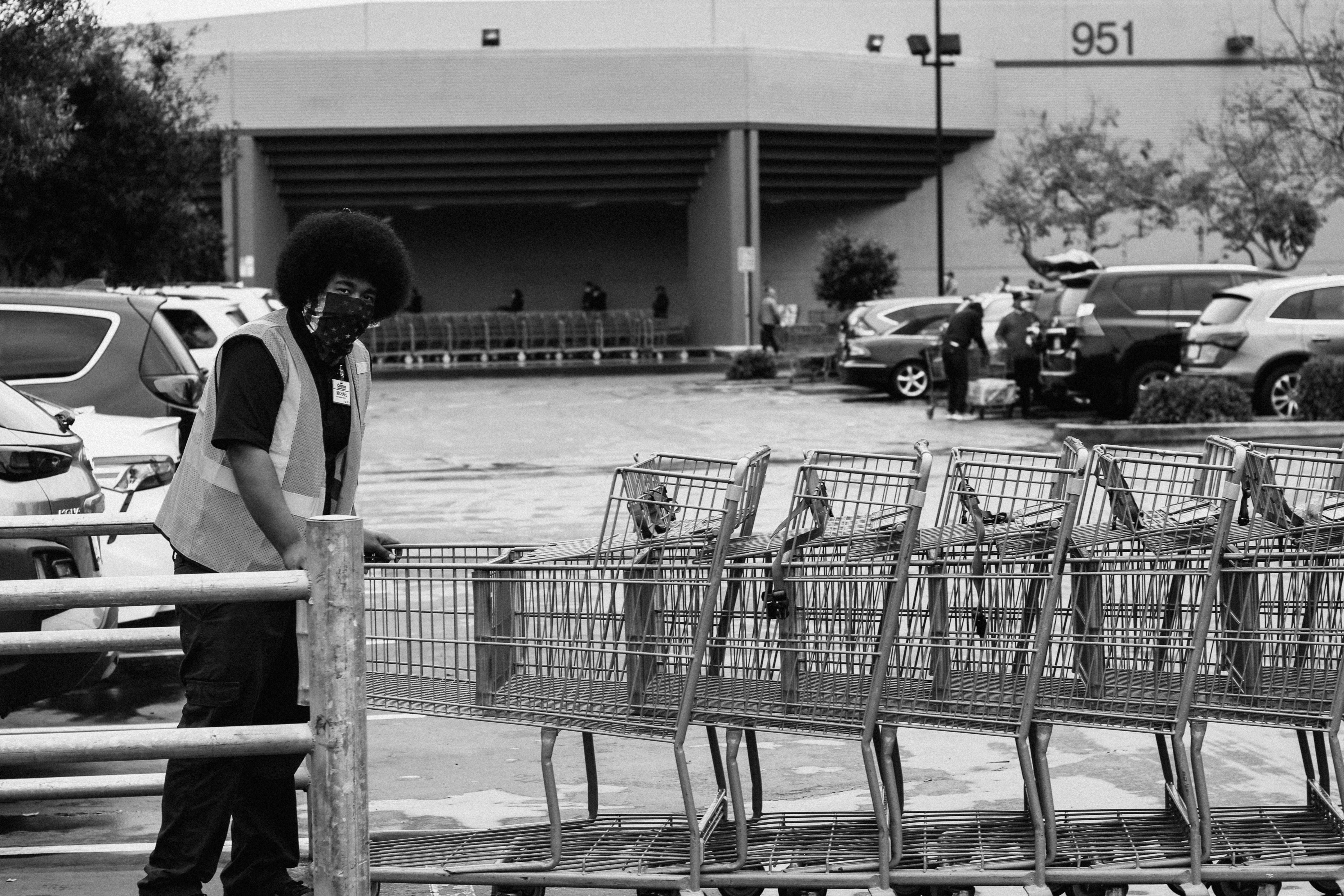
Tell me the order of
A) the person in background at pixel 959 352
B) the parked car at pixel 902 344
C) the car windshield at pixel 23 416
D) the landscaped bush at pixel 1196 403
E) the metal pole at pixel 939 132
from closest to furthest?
the car windshield at pixel 23 416 → the landscaped bush at pixel 1196 403 → the person in background at pixel 959 352 → the parked car at pixel 902 344 → the metal pole at pixel 939 132

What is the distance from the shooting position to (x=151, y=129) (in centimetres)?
2236

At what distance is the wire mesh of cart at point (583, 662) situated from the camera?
4.62 meters

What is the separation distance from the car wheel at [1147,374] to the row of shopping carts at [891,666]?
15846 millimetres

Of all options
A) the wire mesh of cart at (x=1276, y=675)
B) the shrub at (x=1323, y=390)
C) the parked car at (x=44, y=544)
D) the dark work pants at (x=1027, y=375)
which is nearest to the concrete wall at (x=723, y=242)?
the dark work pants at (x=1027, y=375)

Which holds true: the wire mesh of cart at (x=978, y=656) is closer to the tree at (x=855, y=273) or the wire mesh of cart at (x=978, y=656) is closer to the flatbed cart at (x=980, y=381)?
the flatbed cart at (x=980, y=381)

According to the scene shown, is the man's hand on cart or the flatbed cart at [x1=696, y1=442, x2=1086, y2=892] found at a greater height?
the man's hand on cart

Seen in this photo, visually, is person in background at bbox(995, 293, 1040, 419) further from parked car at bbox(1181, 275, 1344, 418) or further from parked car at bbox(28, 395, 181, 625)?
parked car at bbox(28, 395, 181, 625)

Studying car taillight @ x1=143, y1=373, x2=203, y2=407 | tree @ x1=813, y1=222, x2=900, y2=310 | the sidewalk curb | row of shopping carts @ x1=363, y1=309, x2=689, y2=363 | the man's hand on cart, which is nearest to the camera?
the man's hand on cart

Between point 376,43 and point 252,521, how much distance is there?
46.0 metres

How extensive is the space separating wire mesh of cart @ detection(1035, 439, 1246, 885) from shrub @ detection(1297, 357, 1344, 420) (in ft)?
43.9

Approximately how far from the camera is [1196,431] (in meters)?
17.7

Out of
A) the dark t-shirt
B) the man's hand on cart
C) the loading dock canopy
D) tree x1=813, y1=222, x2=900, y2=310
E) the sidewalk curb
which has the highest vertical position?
the loading dock canopy

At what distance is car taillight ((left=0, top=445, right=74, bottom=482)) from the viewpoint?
5988 millimetres

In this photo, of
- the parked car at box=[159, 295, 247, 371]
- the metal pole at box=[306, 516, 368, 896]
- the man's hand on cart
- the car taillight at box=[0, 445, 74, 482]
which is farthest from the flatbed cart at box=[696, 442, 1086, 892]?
the parked car at box=[159, 295, 247, 371]
